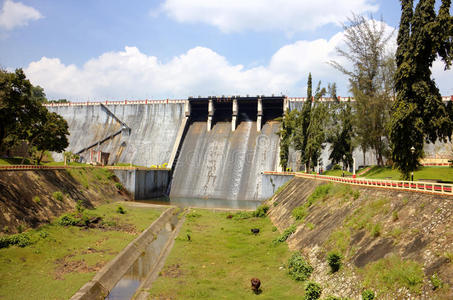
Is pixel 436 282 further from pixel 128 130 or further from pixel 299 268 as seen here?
pixel 128 130

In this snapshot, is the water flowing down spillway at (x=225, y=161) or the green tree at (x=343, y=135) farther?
the water flowing down spillway at (x=225, y=161)

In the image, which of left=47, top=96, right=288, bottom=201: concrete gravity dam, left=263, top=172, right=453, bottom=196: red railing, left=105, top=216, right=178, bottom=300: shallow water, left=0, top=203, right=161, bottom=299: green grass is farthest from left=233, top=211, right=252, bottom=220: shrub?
left=47, top=96, right=288, bottom=201: concrete gravity dam

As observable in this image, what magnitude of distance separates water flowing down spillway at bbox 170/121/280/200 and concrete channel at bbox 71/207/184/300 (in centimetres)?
3200

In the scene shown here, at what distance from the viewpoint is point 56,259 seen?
23.4 meters

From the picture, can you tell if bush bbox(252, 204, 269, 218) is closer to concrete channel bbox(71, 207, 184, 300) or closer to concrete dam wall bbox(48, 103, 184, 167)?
concrete channel bbox(71, 207, 184, 300)

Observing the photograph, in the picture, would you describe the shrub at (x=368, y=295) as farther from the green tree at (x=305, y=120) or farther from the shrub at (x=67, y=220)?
the green tree at (x=305, y=120)

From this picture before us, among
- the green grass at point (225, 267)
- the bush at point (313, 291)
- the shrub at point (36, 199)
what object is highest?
the shrub at point (36, 199)

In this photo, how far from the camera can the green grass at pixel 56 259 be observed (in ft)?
60.1

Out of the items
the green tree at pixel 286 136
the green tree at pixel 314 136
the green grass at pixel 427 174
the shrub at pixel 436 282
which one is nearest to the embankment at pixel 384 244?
the shrub at pixel 436 282

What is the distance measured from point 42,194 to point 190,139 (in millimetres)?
47692

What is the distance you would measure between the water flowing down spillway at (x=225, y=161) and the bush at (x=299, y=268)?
145 ft

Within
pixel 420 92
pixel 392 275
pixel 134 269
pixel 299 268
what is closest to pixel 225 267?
pixel 299 268

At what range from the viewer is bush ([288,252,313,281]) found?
1893 centimetres

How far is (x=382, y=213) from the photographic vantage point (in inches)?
706
